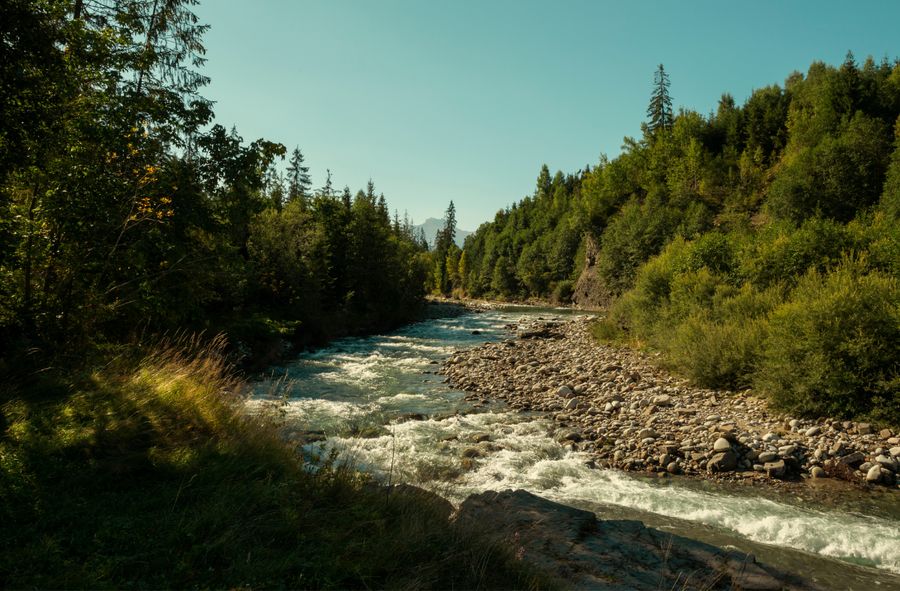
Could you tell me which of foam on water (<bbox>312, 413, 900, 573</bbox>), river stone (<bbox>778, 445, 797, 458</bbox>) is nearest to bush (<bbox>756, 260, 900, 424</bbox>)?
river stone (<bbox>778, 445, 797, 458</bbox>)

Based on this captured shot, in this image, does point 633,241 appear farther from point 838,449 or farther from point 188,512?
point 188,512

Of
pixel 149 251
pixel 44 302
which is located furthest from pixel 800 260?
pixel 44 302

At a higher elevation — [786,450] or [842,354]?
[842,354]

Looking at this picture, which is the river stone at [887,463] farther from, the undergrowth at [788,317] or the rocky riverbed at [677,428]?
the undergrowth at [788,317]

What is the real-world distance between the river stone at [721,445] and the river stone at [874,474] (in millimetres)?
2040

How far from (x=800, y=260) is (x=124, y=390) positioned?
20133 mm

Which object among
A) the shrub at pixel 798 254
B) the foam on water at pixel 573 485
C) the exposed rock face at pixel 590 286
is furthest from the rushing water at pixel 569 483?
the exposed rock face at pixel 590 286

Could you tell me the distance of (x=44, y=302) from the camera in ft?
20.7

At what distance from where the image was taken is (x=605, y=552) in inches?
191

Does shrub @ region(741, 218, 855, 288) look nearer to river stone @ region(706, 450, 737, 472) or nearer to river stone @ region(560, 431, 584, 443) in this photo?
river stone @ region(706, 450, 737, 472)

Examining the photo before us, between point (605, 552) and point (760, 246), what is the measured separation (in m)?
18.0

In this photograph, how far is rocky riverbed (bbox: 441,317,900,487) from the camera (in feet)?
27.2

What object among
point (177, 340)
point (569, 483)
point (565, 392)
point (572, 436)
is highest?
point (177, 340)

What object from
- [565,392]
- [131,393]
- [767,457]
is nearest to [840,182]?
[565,392]
